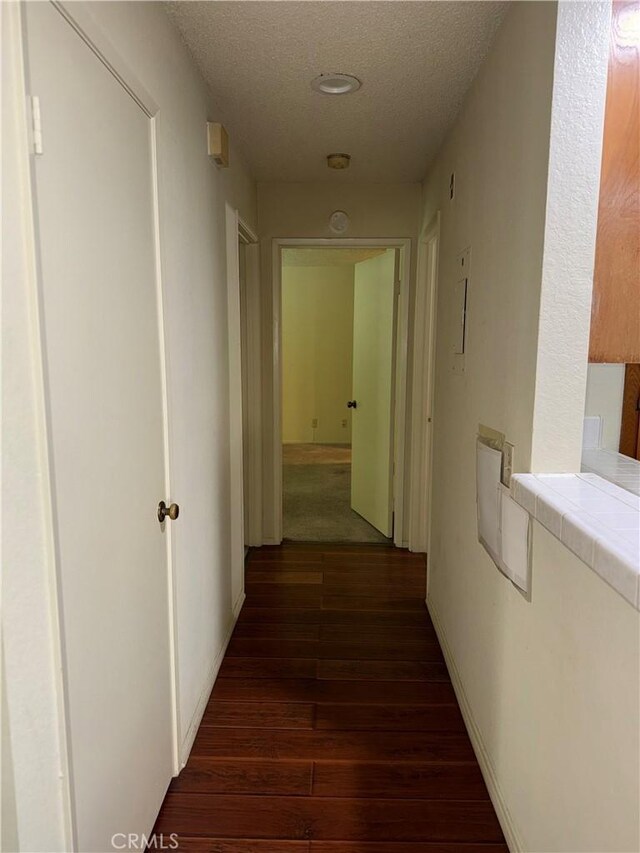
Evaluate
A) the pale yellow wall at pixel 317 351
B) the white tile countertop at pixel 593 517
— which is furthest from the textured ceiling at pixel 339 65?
the pale yellow wall at pixel 317 351

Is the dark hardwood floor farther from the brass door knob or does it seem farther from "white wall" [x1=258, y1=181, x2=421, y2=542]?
"white wall" [x1=258, y1=181, x2=421, y2=542]

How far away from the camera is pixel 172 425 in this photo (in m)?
1.61

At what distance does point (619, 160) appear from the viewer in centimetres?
130

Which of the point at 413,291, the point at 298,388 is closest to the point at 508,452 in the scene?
the point at 413,291

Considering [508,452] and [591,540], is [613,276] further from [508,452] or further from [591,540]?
[591,540]

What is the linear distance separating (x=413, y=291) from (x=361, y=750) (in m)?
2.61

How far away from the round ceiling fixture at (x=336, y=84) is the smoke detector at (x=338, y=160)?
0.72m

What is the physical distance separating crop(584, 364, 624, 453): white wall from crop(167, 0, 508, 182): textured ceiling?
3.73 ft

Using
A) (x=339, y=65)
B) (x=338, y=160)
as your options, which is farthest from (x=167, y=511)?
(x=338, y=160)

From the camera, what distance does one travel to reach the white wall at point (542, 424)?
99 centimetres

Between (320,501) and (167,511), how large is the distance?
3263 mm

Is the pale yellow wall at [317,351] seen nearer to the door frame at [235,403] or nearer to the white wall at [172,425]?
the white wall at [172,425]

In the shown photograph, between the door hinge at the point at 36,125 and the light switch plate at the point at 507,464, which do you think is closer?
the door hinge at the point at 36,125

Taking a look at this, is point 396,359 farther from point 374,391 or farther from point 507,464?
point 507,464
